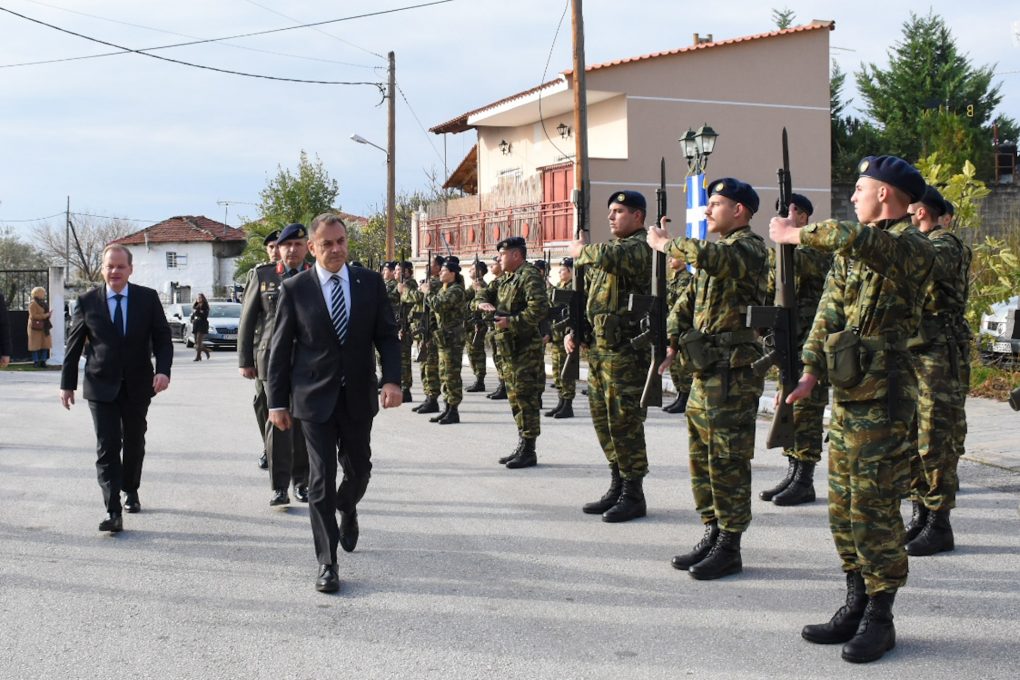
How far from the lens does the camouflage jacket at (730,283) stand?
535 cm

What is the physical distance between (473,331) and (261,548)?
9.26 m

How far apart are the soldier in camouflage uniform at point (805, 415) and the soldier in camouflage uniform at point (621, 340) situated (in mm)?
1140

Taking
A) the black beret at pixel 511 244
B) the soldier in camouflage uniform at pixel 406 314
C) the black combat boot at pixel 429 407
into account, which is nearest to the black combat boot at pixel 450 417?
the black combat boot at pixel 429 407

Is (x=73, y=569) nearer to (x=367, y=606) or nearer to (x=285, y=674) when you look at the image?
(x=367, y=606)

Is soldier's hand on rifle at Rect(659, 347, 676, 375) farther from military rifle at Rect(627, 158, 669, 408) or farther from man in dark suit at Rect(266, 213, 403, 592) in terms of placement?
man in dark suit at Rect(266, 213, 403, 592)

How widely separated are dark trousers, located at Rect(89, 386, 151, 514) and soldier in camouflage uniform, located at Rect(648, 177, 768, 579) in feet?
11.9

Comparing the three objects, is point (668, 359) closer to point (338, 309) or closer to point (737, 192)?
point (737, 192)

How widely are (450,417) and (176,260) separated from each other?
6759 centimetres

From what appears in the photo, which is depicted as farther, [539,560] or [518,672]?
[539,560]

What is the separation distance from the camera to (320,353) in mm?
5418

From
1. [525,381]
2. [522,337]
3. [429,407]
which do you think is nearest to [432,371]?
[429,407]

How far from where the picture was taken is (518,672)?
4.22 metres

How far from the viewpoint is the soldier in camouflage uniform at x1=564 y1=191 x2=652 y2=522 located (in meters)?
6.68

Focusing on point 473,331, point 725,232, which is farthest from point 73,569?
point 473,331
